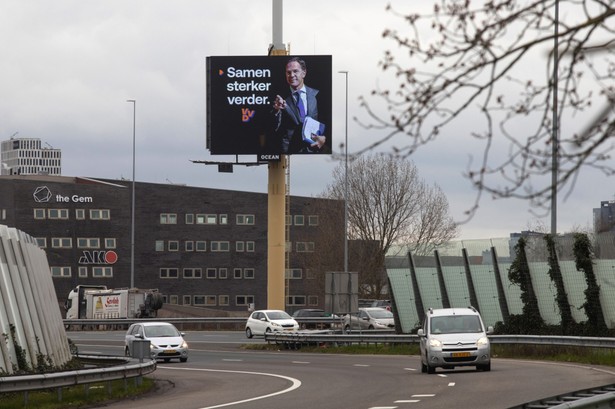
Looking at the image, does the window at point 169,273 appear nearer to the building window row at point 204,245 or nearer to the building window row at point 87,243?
the building window row at point 204,245

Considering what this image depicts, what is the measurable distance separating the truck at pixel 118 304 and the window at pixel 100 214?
16.5 m

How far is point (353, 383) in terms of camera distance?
30.9 m

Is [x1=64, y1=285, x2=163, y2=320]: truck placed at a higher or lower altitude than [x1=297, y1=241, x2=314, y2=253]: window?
lower

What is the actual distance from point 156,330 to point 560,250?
14000 mm

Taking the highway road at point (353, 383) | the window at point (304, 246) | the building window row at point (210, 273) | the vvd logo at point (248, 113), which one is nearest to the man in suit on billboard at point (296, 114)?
the vvd logo at point (248, 113)

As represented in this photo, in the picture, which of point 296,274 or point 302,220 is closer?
point 296,274

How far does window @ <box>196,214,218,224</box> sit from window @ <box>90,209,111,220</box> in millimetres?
8048

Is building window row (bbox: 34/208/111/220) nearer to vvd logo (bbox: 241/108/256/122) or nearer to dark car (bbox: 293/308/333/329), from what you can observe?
dark car (bbox: 293/308/333/329)

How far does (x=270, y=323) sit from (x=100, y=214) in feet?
162

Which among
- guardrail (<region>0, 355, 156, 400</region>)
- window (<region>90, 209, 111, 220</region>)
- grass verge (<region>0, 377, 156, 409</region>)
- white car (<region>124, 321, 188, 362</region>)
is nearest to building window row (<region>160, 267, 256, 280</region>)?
window (<region>90, 209, 111, 220</region>)

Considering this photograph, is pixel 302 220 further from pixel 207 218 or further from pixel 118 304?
pixel 118 304

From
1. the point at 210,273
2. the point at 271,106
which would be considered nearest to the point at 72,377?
the point at 271,106

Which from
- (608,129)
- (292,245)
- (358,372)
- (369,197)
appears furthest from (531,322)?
(292,245)

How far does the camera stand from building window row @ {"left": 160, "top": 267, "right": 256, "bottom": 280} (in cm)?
11356
